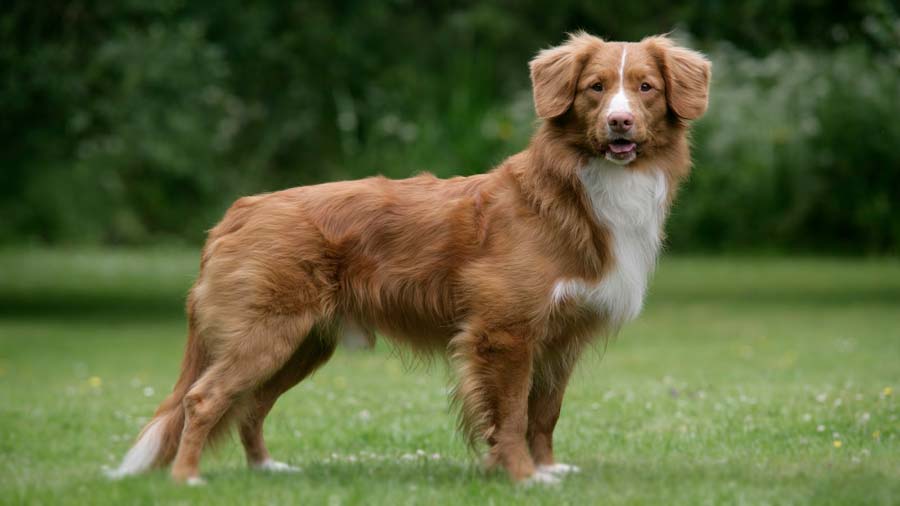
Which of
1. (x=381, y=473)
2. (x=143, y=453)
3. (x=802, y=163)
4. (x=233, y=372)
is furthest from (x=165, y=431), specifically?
(x=802, y=163)

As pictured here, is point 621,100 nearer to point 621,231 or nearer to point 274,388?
point 621,231

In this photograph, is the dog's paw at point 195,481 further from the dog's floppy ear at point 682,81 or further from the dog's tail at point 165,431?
the dog's floppy ear at point 682,81

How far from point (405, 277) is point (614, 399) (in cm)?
341

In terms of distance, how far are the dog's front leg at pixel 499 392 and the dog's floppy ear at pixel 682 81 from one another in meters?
1.52

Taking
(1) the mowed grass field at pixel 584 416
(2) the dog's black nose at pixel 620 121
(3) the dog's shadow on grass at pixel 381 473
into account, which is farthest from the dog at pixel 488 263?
(1) the mowed grass field at pixel 584 416

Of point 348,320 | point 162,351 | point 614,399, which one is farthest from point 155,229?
point 348,320

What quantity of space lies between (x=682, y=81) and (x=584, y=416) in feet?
10.2

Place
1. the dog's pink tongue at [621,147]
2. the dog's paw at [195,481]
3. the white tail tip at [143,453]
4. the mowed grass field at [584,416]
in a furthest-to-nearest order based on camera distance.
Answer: the white tail tip at [143,453] < the dog's pink tongue at [621,147] < the dog's paw at [195,481] < the mowed grass field at [584,416]

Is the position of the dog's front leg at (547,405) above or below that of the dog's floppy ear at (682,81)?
below

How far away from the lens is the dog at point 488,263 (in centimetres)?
644

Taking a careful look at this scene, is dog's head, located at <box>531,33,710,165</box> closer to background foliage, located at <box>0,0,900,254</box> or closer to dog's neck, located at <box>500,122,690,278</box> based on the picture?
dog's neck, located at <box>500,122,690,278</box>

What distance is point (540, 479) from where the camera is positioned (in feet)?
21.0

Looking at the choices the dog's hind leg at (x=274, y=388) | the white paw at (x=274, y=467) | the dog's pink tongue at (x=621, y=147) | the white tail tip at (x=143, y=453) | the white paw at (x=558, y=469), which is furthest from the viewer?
the dog's hind leg at (x=274, y=388)

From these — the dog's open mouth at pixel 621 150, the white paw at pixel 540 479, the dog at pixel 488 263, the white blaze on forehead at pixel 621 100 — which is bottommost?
the white paw at pixel 540 479
